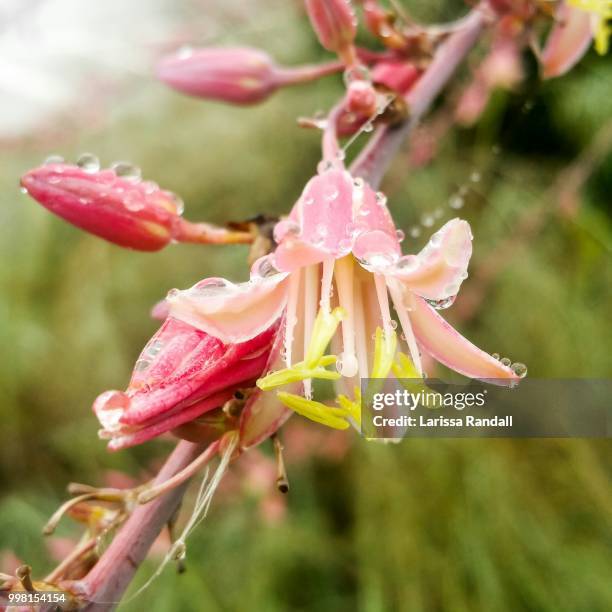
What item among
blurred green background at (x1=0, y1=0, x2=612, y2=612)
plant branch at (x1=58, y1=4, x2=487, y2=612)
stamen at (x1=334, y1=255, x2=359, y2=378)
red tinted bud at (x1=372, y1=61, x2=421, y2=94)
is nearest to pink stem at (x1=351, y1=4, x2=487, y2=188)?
red tinted bud at (x1=372, y1=61, x2=421, y2=94)

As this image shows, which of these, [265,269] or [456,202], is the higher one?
[265,269]

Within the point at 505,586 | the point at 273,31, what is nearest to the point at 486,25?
the point at 505,586

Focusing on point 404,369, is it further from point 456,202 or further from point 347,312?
point 456,202

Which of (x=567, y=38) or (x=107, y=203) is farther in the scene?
(x=567, y=38)

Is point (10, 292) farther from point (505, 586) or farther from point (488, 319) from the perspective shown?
point (505, 586)

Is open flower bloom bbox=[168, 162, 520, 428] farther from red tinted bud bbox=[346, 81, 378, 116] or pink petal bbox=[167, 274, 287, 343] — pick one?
red tinted bud bbox=[346, 81, 378, 116]

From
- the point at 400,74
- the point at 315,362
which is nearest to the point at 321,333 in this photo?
the point at 315,362
